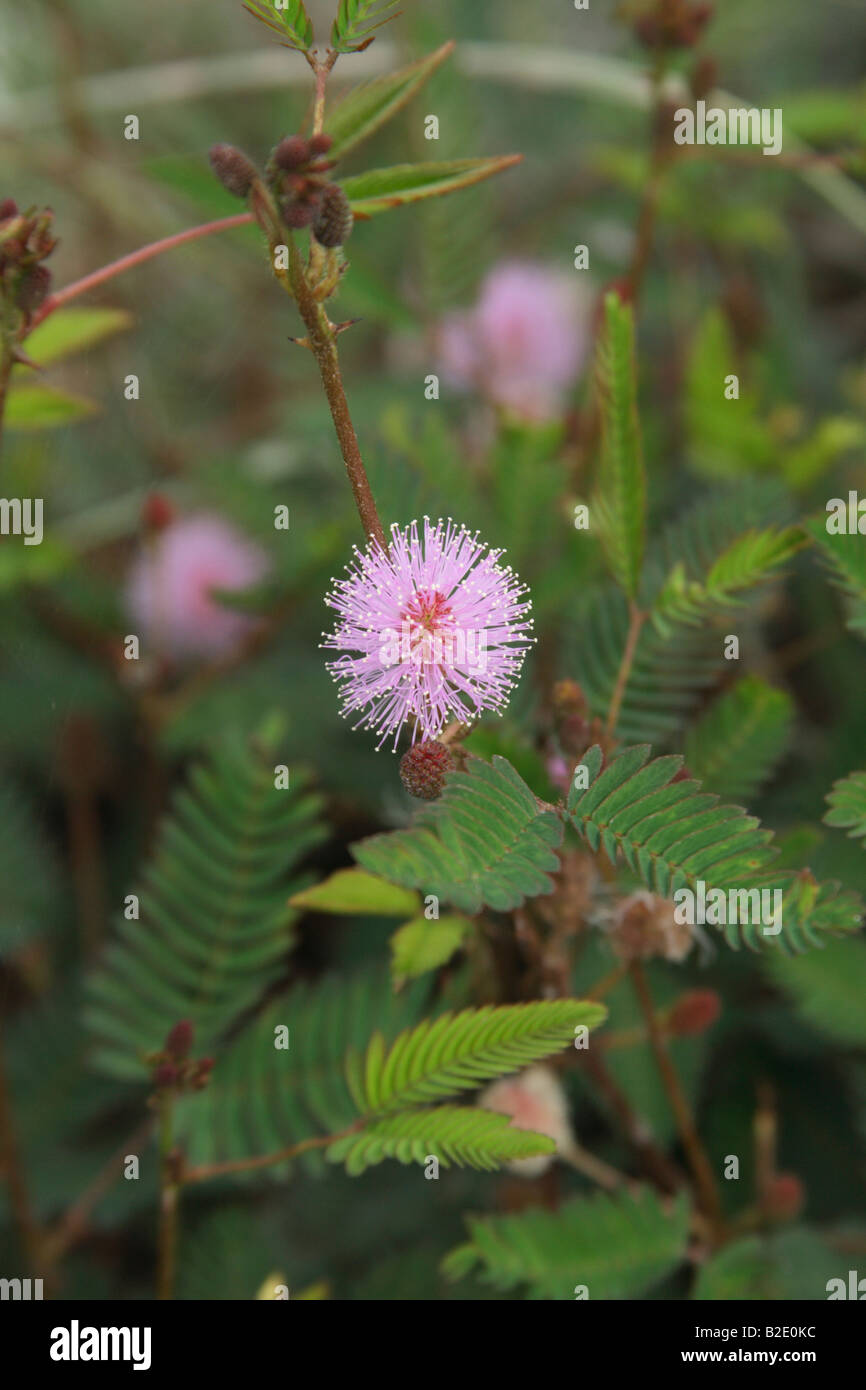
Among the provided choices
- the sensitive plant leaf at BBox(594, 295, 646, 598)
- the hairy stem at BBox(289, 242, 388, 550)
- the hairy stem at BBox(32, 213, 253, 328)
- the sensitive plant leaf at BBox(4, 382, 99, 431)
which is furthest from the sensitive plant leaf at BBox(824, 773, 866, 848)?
the sensitive plant leaf at BBox(4, 382, 99, 431)

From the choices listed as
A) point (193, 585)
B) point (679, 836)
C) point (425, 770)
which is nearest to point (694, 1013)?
point (679, 836)

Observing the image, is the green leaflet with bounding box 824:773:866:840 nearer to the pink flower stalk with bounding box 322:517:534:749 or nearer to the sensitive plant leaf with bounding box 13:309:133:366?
the pink flower stalk with bounding box 322:517:534:749

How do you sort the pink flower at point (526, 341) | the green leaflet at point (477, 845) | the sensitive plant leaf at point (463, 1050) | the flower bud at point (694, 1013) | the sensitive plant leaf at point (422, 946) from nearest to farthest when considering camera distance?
the green leaflet at point (477, 845)
the sensitive plant leaf at point (463, 1050)
the sensitive plant leaf at point (422, 946)
the flower bud at point (694, 1013)
the pink flower at point (526, 341)

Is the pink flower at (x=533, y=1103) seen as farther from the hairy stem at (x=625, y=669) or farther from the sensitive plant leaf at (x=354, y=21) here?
the sensitive plant leaf at (x=354, y=21)

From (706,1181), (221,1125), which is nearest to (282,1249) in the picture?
(221,1125)

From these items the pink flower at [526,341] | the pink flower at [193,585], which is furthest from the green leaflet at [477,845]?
the pink flower at [526,341]

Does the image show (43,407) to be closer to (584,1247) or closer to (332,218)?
(332,218)
